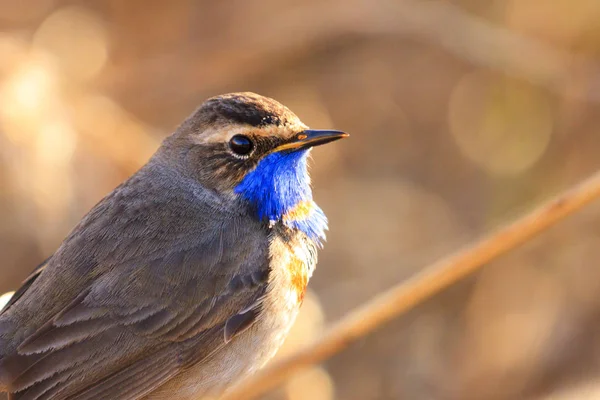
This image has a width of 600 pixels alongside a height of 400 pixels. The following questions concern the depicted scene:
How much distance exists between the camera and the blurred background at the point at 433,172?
Answer: 678 cm

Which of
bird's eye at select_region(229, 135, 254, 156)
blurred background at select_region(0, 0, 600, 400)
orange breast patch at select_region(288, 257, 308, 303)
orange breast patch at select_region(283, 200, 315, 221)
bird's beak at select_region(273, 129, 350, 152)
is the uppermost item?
blurred background at select_region(0, 0, 600, 400)

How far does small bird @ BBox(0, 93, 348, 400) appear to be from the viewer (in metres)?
4.69

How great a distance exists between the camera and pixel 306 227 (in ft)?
17.0

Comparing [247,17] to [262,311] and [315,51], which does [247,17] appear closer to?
[315,51]

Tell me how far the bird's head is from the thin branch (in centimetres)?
87

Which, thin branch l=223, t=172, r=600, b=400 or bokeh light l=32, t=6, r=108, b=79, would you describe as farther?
bokeh light l=32, t=6, r=108, b=79

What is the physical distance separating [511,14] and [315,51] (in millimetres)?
1960

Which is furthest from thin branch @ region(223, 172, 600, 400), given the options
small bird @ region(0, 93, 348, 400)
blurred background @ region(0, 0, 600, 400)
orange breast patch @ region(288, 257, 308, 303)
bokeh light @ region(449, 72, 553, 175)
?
bokeh light @ region(449, 72, 553, 175)

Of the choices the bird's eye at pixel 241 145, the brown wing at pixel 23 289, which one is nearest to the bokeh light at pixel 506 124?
the bird's eye at pixel 241 145

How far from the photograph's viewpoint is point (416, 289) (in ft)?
14.8

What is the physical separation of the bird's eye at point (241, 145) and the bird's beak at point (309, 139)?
0.16 metres

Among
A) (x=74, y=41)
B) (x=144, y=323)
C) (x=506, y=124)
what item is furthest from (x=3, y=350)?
(x=506, y=124)

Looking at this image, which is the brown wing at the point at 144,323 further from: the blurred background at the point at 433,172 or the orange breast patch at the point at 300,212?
the blurred background at the point at 433,172

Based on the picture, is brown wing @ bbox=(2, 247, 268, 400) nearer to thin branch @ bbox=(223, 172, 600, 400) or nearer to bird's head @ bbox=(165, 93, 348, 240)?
bird's head @ bbox=(165, 93, 348, 240)
